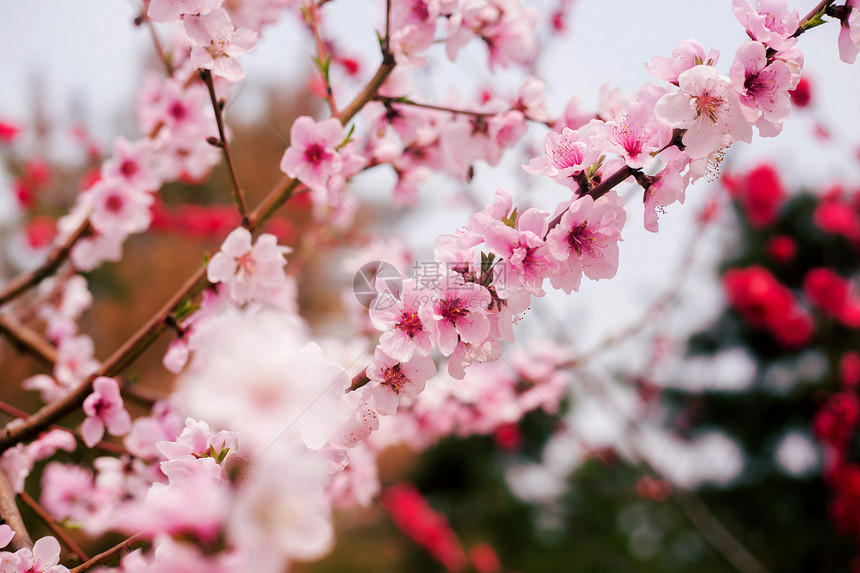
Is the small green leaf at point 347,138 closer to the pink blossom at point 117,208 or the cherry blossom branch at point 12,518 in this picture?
the pink blossom at point 117,208

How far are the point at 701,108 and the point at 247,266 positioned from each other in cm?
75

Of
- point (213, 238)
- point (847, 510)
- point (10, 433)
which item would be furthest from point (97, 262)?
point (847, 510)

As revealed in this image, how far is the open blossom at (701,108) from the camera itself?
578 mm

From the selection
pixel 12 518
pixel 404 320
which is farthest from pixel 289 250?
pixel 12 518

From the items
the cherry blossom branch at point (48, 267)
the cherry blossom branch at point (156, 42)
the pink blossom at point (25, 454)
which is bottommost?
the pink blossom at point (25, 454)

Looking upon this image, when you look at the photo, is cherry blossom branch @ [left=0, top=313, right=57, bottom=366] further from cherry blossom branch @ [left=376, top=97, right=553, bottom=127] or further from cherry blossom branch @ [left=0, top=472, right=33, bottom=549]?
cherry blossom branch @ [left=376, top=97, right=553, bottom=127]

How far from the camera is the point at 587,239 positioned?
2.13 ft

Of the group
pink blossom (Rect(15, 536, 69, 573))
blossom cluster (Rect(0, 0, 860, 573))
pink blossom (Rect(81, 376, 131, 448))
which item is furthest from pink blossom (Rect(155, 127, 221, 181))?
pink blossom (Rect(15, 536, 69, 573))

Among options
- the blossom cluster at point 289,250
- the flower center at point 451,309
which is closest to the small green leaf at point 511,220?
the blossom cluster at point 289,250

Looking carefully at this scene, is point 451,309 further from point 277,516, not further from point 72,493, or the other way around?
point 72,493

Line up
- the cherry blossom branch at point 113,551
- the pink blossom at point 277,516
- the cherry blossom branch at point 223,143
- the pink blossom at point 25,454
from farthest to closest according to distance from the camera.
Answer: the pink blossom at point 25,454 < the cherry blossom branch at point 223,143 < the cherry blossom branch at point 113,551 < the pink blossom at point 277,516

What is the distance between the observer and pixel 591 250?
25.9 inches

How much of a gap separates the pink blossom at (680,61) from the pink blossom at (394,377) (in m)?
0.47

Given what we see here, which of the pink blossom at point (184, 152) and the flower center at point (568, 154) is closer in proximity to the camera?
the flower center at point (568, 154)
